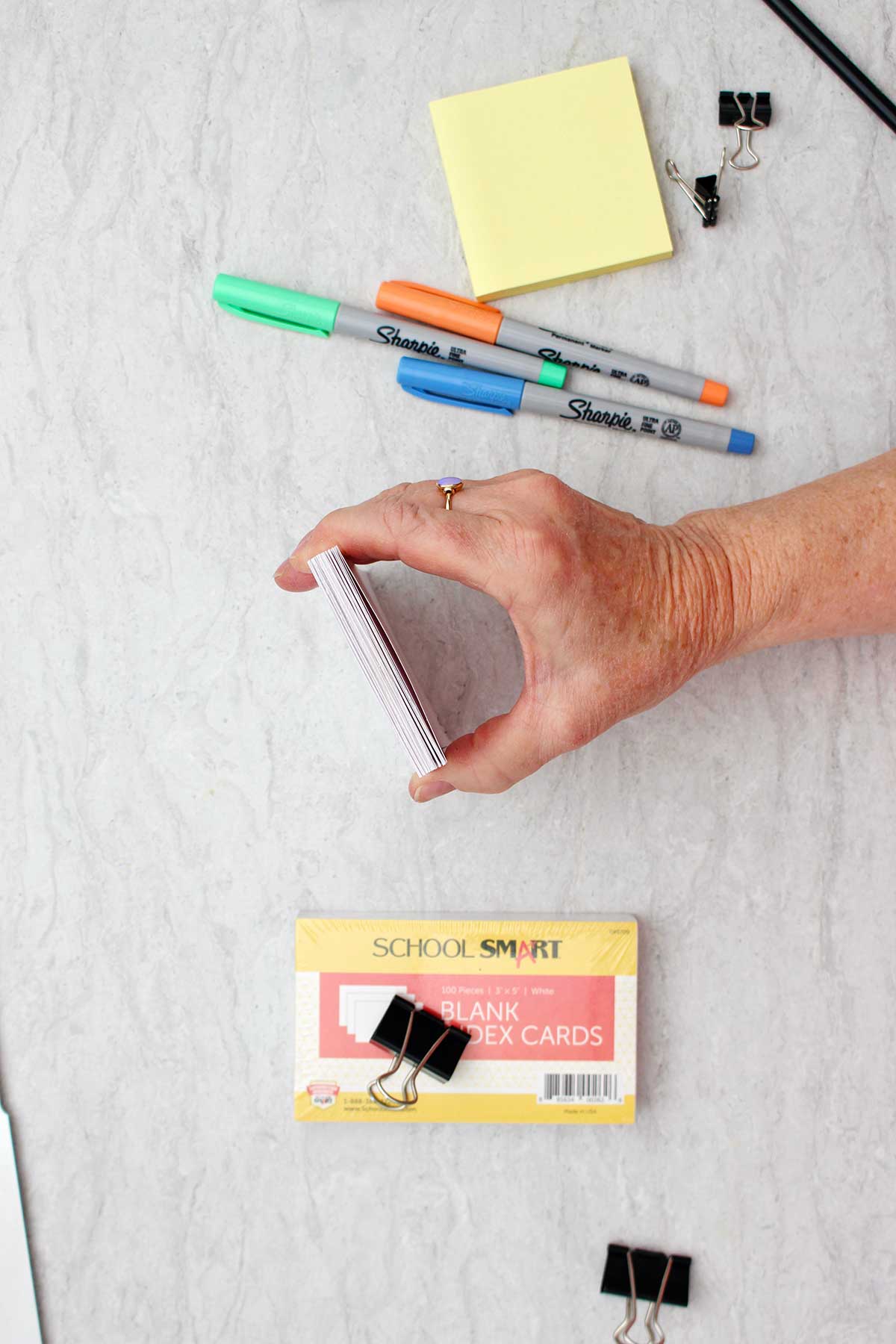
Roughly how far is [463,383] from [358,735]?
299 millimetres

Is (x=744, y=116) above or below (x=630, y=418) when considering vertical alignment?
above

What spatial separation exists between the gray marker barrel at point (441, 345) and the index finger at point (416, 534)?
159mm

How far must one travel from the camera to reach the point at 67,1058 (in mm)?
Result: 822

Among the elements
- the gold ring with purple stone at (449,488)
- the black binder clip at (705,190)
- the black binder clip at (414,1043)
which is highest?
the black binder clip at (705,190)

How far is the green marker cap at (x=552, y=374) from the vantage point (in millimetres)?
798

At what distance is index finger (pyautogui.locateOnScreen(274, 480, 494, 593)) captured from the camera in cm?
65

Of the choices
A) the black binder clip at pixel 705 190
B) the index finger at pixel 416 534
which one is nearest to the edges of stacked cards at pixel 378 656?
the index finger at pixel 416 534

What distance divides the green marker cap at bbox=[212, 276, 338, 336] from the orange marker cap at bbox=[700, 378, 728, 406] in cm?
30

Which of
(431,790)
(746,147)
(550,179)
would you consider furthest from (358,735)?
(746,147)

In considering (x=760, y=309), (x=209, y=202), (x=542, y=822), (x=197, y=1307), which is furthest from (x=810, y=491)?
(x=197, y=1307)

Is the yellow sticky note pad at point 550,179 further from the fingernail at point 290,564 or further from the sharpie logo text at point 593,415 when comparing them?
the fingernail at point 290,564

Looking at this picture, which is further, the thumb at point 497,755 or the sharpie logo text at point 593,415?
the sharpie logo text at point 593,415

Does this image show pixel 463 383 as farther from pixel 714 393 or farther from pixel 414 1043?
pixel 414 1043

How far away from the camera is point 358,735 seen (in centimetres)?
82
